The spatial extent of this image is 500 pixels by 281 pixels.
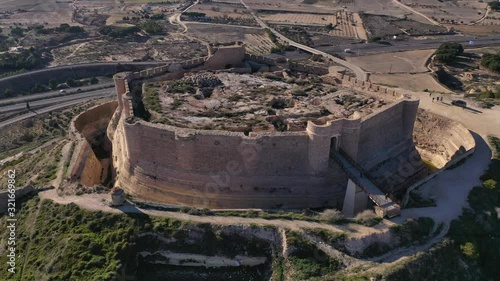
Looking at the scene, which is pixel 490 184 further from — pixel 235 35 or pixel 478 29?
pixel 478 29

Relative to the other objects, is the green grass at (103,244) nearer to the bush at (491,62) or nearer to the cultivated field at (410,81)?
the cultivated field at (410,81)

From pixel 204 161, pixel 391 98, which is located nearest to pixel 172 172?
pixel 204 161

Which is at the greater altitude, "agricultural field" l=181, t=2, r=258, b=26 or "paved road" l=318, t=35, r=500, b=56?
"agricultural field" l=181, t=2, r=258, b=26

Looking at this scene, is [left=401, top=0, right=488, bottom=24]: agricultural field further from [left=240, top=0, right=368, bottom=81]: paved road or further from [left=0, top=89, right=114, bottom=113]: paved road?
[left=0, top=89, right=114, bottom=113]: paved road

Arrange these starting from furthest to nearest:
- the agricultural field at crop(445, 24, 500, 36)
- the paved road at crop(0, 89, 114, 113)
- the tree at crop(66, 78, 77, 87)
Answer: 1. the agricultural field at crop(445, 24, 500, 36)
2. the tree at crop(66, 78, 77, 87)
3. the paved road at crop(0, 89, 114, 113)

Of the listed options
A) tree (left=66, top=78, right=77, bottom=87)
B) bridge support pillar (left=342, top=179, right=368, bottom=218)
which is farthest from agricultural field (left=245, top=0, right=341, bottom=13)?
bridge support pillar (left=342, top=179, right=368, bottom=218)

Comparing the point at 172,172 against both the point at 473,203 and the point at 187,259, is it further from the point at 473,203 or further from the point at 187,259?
the point at 473,203

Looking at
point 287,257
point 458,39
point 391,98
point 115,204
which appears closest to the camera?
point 287,257
